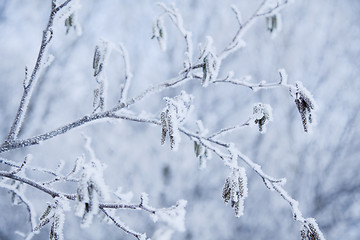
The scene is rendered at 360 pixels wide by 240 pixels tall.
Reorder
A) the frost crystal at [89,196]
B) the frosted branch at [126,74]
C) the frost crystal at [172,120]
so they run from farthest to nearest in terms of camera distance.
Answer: the frosted branch at [126,74], the frost crystal at [172,120], the frost crystal at [89,196]

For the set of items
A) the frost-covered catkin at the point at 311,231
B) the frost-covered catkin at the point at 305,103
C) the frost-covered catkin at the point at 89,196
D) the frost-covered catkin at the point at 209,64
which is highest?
the frost-covered catkin at the point at 209,64

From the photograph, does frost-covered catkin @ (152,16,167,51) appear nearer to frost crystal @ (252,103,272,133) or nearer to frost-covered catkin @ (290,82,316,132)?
frost crystal @ (252,103,272,133)

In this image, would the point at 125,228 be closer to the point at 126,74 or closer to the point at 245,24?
the point at 126,74

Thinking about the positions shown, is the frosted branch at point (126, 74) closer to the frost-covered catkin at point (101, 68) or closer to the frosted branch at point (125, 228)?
the frost-covered catkin at point (101, 68)

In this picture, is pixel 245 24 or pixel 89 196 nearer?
pixel 89 196

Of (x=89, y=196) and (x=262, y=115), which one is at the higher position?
(x=262, y=115)

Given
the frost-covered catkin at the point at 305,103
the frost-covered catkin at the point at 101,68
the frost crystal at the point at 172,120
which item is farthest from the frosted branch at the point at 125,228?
the frost-covered catkin at the point at 305,103

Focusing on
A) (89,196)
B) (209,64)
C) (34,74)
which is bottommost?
(89,196)

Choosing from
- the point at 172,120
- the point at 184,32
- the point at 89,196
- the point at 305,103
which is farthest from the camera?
the point at 184,32

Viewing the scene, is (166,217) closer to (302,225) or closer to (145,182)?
(302,225)

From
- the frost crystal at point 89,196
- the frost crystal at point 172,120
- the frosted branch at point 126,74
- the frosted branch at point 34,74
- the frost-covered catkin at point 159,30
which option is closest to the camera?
the frost crystal at point 89,196

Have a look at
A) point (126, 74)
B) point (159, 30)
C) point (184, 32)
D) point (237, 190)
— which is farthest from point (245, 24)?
point (237, 190)
